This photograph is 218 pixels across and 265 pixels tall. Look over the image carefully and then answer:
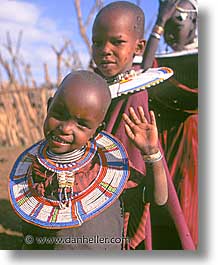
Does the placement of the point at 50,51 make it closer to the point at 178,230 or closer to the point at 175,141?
the point at 175,141

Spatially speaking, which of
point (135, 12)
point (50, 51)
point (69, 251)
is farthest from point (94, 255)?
point (135, 12)

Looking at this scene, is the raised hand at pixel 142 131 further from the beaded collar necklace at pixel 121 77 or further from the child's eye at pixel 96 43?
the child's eye at pixel 96 43

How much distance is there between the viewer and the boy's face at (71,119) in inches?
83.8

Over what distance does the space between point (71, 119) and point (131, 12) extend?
1.75 feet

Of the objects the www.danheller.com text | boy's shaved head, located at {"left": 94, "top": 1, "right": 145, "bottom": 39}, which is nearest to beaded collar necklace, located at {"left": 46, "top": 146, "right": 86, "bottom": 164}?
the www.danheller.com text

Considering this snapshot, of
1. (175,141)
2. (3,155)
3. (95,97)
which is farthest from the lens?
(3,155)

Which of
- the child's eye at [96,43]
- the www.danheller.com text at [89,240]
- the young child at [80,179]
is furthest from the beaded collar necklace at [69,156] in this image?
the child's eye at [96,43]

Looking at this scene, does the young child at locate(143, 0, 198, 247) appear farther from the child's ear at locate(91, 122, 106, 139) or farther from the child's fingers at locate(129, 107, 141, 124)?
the child's ear at locate(91, 122, 106, 139)

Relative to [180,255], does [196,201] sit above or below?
above

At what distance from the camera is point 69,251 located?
7.43 ft

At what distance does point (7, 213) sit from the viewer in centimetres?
235

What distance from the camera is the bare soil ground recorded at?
233 centimetres

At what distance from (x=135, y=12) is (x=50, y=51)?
43 centimetres

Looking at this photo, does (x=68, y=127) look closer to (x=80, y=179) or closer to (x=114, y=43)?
(x=80, y=179)
